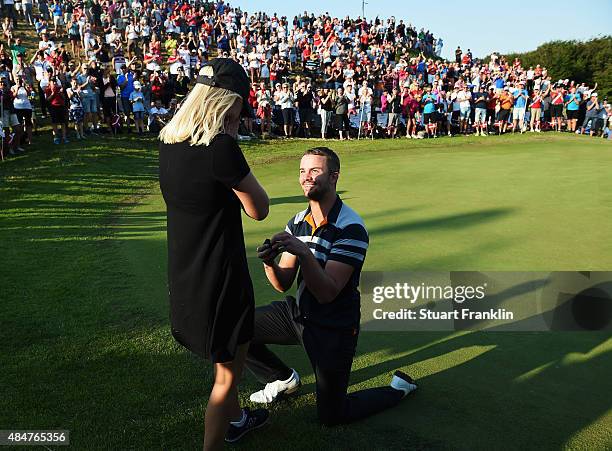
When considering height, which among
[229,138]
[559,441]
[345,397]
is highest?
[229,138]

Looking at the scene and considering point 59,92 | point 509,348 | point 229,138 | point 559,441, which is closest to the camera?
point 229,138

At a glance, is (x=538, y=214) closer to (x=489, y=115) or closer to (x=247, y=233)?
(x=247, y=233)

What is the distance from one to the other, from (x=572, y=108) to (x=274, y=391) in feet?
77.3

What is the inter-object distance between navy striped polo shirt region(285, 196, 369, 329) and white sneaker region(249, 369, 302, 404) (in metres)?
0.53

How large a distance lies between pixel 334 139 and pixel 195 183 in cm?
1824

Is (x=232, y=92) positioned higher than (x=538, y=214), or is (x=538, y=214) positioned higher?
(x=232, y=92)

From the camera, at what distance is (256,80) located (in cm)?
2494

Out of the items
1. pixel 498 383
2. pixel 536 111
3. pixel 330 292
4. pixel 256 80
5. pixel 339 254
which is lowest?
pixel 498 383

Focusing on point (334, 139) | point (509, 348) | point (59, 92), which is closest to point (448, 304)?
point (509, 348)

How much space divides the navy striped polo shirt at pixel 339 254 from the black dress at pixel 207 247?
797 millimetres

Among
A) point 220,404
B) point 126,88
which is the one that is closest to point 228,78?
point 220,404

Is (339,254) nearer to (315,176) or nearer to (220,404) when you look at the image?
(315,176)

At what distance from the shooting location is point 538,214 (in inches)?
356

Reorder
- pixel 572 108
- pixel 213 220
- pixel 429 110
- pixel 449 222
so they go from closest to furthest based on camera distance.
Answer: pixel 213 220, pixel 449 222, pixel 429 110, pixel 572 108
